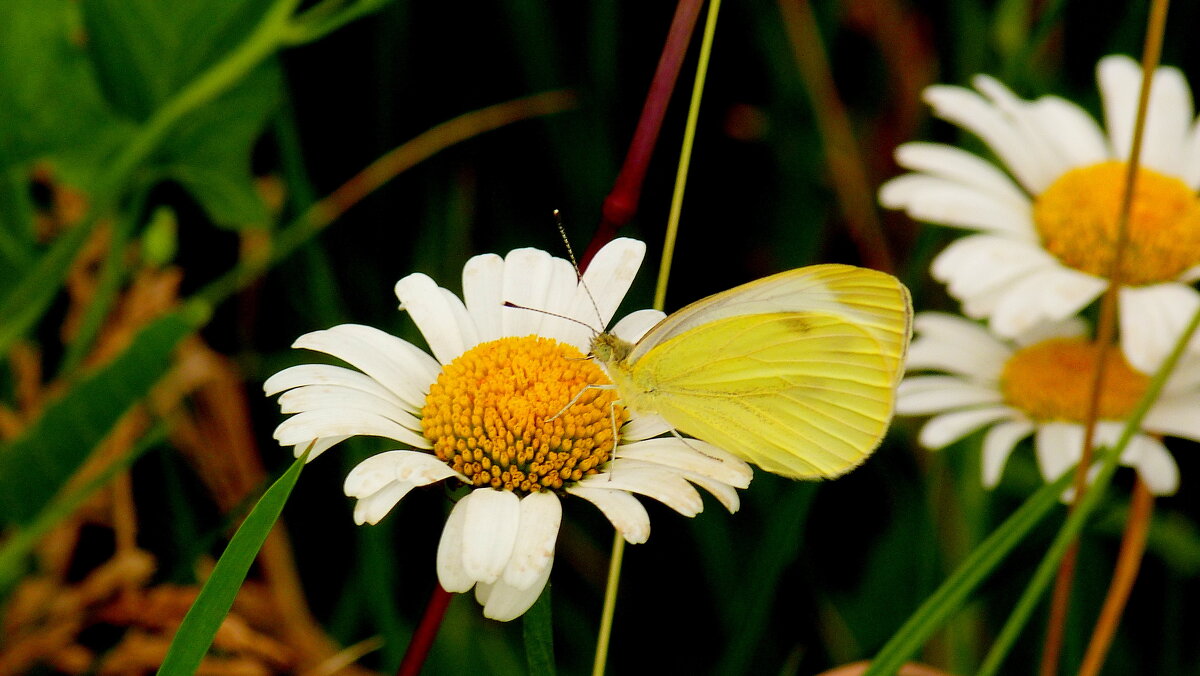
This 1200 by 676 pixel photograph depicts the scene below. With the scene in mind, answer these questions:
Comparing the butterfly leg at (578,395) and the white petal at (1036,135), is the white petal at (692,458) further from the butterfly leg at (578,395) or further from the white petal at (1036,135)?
the white petal at (1036,135)

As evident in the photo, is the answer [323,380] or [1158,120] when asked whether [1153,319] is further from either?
[323,380]

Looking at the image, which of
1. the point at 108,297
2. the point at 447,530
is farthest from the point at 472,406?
the point at 108,297

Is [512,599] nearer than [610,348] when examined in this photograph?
Yes

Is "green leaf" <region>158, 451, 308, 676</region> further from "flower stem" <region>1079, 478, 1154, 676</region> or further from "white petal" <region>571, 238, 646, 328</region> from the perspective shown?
"flower stem" <region>1079, 478, 1154, 676</region>

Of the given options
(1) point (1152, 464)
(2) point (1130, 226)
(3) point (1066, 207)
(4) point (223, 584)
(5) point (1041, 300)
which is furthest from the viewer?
(3) point (1066, 207)

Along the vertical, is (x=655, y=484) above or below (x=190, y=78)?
below

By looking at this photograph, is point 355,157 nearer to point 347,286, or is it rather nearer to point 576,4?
point 347,286

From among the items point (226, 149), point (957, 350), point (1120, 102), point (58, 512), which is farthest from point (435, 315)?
point (1120, 102)
